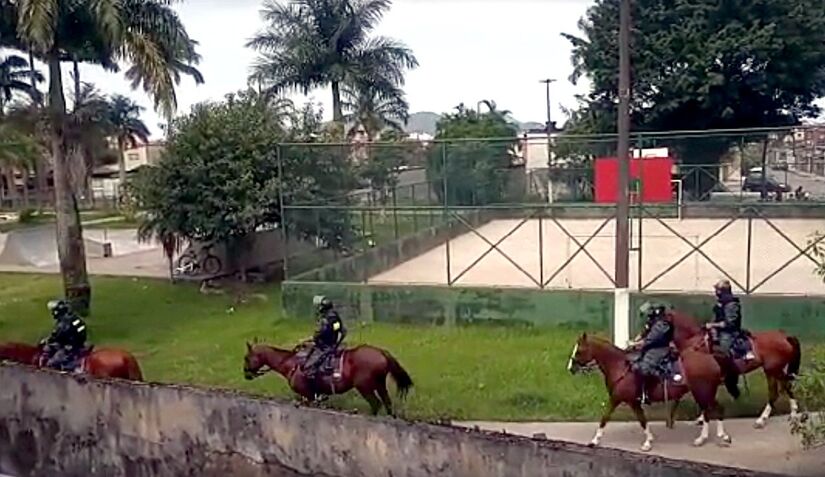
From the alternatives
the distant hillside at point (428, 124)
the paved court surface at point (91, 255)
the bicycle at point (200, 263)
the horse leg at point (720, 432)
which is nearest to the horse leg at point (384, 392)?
the horse leg at point (720, 432)

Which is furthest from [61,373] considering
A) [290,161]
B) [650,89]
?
[650,89]

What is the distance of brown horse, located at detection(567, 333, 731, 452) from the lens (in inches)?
386

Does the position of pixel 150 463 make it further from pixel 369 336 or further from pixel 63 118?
pixel 63 118

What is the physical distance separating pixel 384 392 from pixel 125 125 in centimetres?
4965

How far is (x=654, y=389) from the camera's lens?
9859 millimetres

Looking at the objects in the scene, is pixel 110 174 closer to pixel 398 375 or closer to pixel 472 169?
pixel 472 169

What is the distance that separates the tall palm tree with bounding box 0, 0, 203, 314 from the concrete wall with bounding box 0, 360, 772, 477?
7.65 m

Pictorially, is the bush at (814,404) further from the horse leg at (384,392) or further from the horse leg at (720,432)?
the horse leg at (384,392)

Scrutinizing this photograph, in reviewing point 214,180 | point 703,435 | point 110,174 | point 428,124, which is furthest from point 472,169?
point 428,124

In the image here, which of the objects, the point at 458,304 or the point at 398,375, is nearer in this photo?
the point at 398,375

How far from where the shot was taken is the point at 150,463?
8672 mm

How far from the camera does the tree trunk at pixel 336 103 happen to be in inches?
1304

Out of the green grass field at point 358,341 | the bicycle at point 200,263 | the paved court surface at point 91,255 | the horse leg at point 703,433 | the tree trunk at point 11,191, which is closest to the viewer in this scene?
the horse leg at point 703,433

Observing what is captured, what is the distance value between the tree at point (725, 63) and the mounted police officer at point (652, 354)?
24196mm
